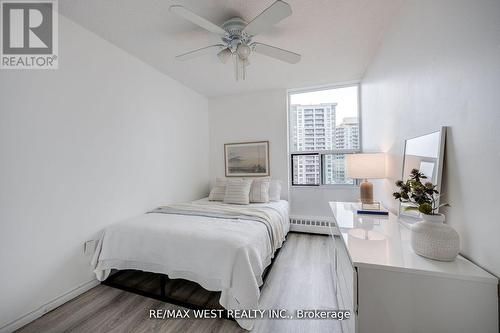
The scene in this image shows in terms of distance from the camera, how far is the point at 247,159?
12.2 feet

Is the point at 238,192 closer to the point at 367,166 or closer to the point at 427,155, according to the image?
the point at 367,166

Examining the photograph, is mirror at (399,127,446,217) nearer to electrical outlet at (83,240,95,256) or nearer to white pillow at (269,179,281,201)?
white pillow at (269,179,281,201)

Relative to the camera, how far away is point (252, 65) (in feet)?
8.77

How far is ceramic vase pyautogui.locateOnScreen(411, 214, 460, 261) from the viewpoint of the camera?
0.87m

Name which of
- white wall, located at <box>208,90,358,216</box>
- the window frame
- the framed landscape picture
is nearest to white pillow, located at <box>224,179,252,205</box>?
the framed landscape picture

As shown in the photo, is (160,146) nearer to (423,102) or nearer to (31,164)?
(31,164)

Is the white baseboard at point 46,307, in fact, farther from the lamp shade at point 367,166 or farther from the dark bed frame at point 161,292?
the lamp shade at point 367,166

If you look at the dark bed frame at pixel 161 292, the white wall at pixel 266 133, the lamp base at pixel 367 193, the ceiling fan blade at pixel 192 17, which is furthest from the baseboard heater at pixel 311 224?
the ceiling fan blade at pixel 192 17

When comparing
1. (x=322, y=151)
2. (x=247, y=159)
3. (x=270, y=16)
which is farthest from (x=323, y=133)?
(x=270, y=16)

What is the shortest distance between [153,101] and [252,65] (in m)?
1.48

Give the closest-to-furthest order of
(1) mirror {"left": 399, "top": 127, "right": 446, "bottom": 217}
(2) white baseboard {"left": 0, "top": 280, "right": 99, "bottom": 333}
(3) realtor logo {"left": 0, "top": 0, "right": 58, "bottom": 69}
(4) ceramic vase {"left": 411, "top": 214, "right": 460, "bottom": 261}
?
1. (4) ceramic vase {"left": 411, "top": 214, "right": 460, "bottom": 261}
2. (1) mirror {"left": 399, "top": 127, "right": 446, "bottom": 217}
3. (2) white baseboard {"left": 0, "top": 280, "right": 99, "bottom": 333}
4. (3) realtor logo {"left": 0, "top": 0, "right": 58, "bottom": 69}

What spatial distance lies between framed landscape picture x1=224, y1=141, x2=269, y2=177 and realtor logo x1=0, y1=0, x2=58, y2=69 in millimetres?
2615

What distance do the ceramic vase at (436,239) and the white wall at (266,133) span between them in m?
2.43

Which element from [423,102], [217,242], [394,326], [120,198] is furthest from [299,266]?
[120,198]
